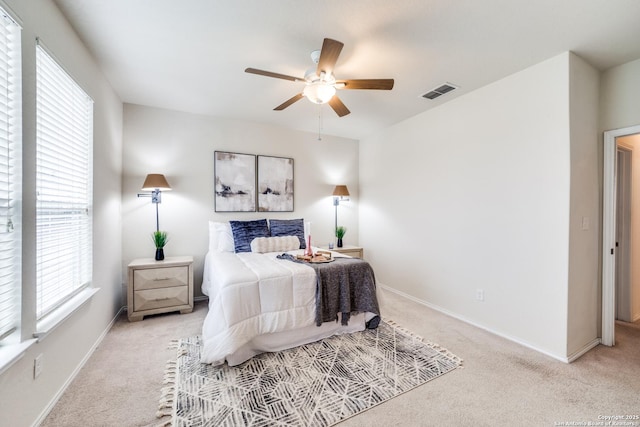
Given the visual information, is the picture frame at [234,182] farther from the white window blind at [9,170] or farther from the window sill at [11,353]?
the window sill at [11,353]

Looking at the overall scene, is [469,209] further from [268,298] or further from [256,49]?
[256,49]

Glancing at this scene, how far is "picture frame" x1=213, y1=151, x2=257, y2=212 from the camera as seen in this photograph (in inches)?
156

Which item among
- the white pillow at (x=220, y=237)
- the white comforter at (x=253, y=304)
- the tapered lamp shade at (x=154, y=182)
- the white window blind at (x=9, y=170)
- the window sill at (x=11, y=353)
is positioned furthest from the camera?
the white pillow at (x=220, y=237)

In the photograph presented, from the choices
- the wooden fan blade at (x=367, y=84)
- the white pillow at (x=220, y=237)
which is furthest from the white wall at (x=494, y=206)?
the white pillow at (x=220, y=237)

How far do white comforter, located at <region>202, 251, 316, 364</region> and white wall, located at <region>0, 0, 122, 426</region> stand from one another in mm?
918

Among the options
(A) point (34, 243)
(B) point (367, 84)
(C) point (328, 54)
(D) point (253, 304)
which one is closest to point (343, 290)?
(D) point (253, 304)

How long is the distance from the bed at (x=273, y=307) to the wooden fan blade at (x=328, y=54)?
1756 millimetres

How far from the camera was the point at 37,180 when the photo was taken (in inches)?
65.0

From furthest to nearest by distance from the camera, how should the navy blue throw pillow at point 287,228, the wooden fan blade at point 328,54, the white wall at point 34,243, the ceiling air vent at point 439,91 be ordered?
the navy blue throw pillow at point 287,228 → the ceiling air vent at point 439,91 → the wooden fan blade at point 328,54 → the white wall at point 34,243

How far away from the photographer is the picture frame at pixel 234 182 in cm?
396

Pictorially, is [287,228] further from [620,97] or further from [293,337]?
[620,97]

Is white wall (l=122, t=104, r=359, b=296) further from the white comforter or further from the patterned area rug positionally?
the patterned area rug

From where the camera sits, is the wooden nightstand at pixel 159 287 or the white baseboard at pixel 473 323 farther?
the wooden nightstand at pixel 159 287

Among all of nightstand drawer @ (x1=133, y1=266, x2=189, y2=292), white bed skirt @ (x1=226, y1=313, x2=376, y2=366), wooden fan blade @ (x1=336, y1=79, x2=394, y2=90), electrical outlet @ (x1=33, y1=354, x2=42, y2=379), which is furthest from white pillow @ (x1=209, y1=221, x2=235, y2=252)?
wooden fan blade @ (x1=336, y1=79, x2=394, y2=90)
